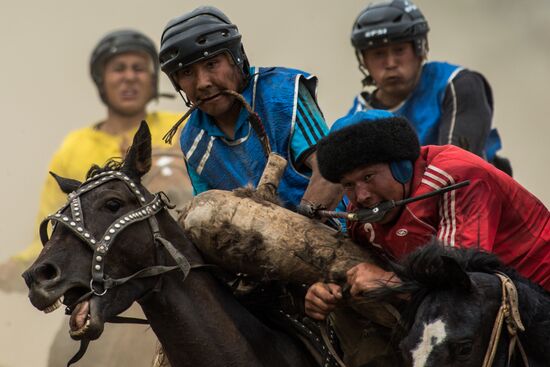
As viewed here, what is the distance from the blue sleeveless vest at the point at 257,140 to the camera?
622 centimetres

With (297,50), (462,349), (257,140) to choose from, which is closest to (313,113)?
(257,140)

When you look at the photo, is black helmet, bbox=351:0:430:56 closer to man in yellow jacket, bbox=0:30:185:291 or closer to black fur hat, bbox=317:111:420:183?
man in yellow jacket, bbox=0:30:185:291

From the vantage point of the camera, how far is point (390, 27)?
28.7 feet

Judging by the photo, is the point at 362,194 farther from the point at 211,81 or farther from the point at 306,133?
the point at 211,81

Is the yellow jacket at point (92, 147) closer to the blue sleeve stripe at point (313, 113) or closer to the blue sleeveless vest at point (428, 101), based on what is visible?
the blue sleeveless vest at point (428, 101)

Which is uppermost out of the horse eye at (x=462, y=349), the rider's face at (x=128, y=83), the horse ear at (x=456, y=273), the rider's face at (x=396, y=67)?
the horse ear at (x=456, y=273)

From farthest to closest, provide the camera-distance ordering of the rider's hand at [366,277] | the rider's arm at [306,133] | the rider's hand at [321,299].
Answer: the rider's arm at [306,133] → the rider's hand at [321,299] → the rider's hand at [366,277]

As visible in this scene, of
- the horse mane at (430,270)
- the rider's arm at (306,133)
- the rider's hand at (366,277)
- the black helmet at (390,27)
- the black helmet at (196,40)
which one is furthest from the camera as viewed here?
the black helmet at (390,27)

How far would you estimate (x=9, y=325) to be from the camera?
13.6 m

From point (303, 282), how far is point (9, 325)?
8404mm

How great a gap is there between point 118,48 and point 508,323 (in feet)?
24.7

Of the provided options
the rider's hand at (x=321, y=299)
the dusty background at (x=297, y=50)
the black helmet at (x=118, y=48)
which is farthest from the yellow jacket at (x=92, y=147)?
the dusty background at (x=297, y=50)

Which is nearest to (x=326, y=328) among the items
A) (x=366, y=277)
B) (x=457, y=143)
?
(x=366, y=277)

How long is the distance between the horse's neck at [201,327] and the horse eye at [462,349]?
135 centimetres
